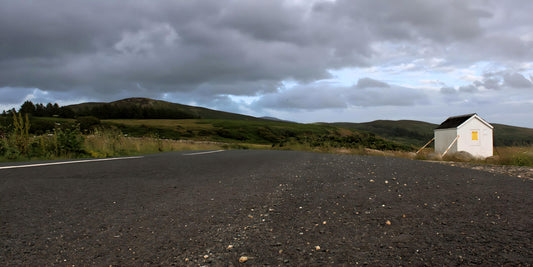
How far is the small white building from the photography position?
18375 mm

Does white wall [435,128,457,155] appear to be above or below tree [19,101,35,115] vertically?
below

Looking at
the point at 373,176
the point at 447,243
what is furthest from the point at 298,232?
the point at 373,176

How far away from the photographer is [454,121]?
783 inches

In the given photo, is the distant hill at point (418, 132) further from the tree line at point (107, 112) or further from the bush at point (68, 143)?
the bush at point (68, 143)

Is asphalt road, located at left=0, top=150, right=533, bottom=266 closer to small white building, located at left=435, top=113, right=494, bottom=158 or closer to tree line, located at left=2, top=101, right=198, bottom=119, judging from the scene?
small white building, located at left=435, top=113, right=494, bottom=158

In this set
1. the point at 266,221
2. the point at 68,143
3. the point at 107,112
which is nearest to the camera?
the point at 266,221

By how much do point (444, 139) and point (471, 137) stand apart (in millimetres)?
1447

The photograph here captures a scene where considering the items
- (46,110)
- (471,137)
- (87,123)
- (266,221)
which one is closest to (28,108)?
(46,110)

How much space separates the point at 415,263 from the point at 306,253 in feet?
2.38

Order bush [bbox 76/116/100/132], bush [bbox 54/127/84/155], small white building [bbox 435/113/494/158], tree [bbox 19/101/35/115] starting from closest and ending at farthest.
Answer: bush [bbox 54/127/84/155] < small white building [bbox 435/113/494/158] < bush [bbox 76/116/100/132] < tree [bbox 19/101/35/115]

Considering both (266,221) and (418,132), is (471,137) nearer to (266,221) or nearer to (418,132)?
(266,221)

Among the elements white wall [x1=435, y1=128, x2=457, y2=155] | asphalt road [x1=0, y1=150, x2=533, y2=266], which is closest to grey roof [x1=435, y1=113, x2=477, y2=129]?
white wall [x1=435, y1=128, x2=457, y2=155]

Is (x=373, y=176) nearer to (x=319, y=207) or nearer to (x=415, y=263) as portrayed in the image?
(x=319, y=207)

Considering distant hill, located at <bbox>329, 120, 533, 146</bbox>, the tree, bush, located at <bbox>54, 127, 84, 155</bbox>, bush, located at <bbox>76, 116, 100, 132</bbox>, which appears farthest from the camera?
distant hill, located at <bbox>329, 120, 533, 146</bbox>
